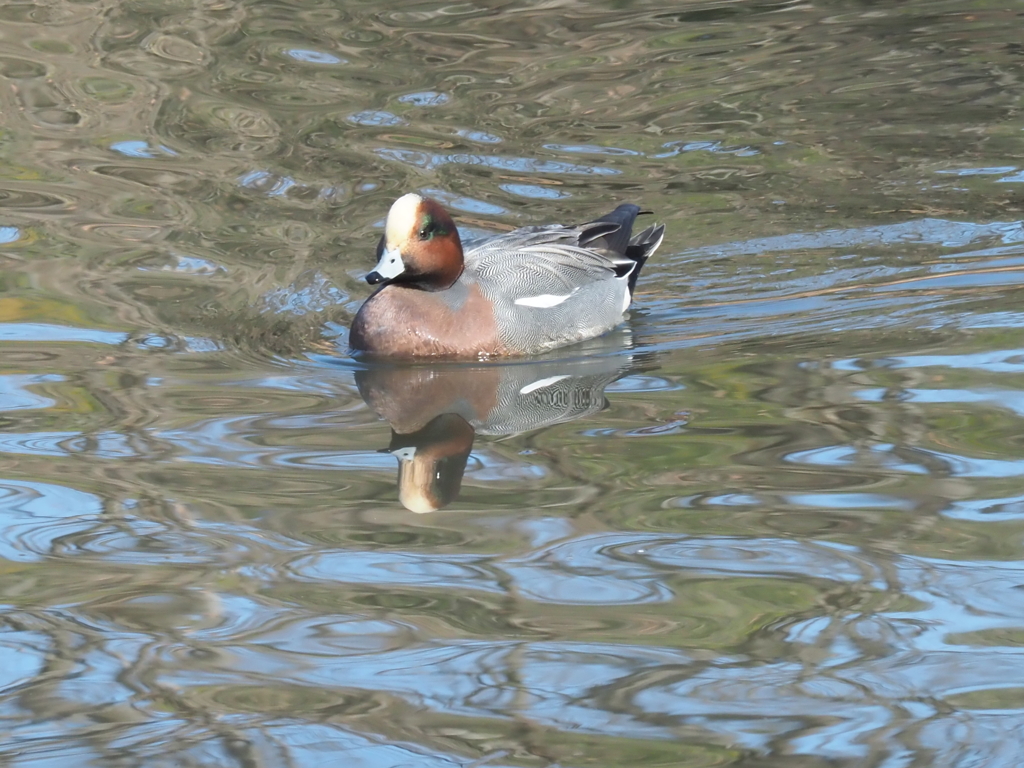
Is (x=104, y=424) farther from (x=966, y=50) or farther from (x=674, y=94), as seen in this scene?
(x=966, y=50)

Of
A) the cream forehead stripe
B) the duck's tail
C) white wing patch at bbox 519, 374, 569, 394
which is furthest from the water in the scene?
the cream forehead stripe

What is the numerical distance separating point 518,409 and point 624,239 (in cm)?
221

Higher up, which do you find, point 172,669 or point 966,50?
point 966,50

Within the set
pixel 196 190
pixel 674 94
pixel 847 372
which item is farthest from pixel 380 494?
pixel 674 94

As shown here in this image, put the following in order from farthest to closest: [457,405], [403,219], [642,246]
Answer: [642,246] → [403,219] → [457,405]

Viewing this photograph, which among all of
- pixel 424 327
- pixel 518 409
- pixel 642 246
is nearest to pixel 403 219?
pixel 424 327

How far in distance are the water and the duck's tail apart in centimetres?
24

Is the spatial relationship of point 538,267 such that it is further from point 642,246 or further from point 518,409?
point 518,409

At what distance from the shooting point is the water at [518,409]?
399 cm

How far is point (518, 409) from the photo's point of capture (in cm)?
649

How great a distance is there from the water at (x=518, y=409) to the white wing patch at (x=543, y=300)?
27cm

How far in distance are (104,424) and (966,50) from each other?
787cm

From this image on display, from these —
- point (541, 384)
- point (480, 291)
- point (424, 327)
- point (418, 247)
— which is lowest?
point (541, 384)

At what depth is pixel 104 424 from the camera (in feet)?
20.4
